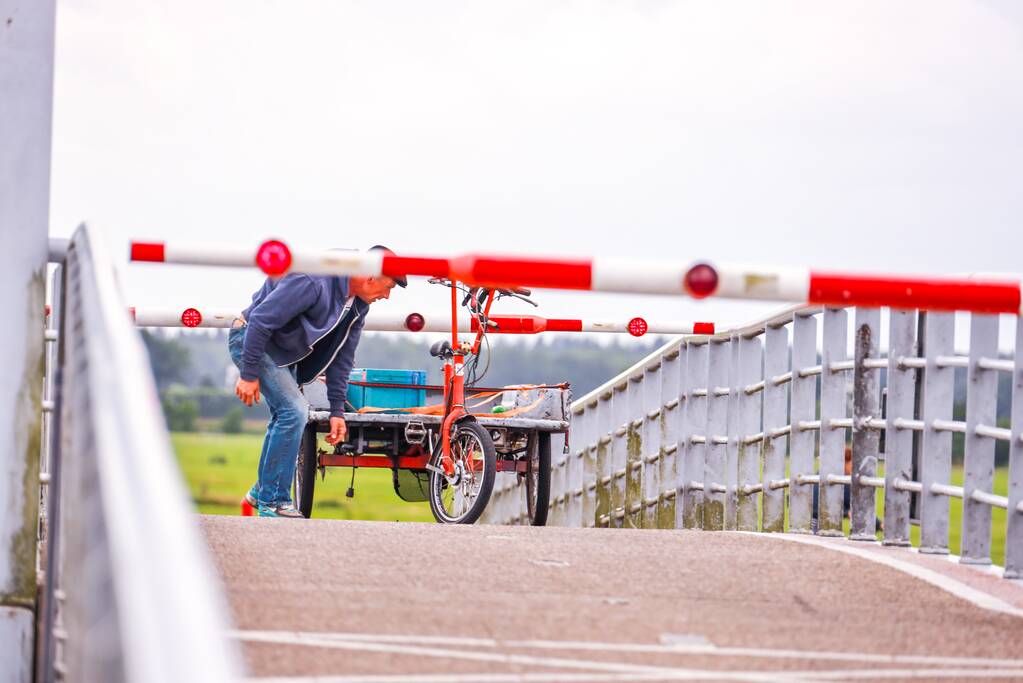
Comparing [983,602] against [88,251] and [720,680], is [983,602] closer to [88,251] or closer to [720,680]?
[720,680]

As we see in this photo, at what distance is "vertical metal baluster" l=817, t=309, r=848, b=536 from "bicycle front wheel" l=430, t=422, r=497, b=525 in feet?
6.16

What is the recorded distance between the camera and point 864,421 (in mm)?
8656

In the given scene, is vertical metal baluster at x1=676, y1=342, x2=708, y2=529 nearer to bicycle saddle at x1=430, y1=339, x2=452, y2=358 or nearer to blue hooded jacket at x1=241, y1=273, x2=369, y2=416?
bicycle saddle at x1=430, y1=339, x2=452, y2=358

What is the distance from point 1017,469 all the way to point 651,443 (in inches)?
243

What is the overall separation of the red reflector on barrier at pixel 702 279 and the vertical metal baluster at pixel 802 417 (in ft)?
12.8

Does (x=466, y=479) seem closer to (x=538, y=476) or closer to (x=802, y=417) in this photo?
(x=538, y=476)

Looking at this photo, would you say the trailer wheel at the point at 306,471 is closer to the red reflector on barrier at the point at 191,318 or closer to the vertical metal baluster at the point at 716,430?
the red reflector on barrier at the point at 191,318

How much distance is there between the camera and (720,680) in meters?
4.32

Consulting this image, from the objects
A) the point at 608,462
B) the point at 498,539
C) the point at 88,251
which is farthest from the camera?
the point at 608,462

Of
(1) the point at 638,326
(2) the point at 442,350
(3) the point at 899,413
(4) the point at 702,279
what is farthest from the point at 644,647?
(1) the point at 638,326

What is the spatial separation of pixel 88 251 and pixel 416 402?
7.03 meters

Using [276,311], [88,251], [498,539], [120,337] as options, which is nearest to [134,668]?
[120,337]

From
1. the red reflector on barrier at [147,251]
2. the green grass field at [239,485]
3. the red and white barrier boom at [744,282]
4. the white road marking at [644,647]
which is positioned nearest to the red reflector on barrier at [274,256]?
the red and white barrier boom at [744,282]

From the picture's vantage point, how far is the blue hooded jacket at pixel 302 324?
9234 millimetres
